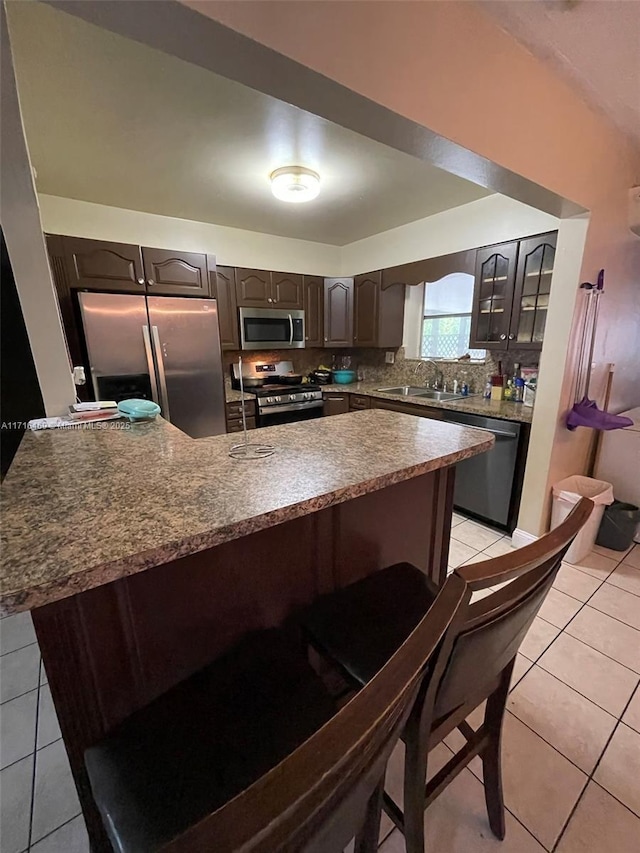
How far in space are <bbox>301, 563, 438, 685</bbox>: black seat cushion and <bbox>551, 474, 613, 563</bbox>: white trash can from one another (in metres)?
1.67

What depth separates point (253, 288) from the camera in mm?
3758

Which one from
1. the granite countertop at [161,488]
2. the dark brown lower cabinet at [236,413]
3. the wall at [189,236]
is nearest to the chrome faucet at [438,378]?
the wall at [189,236]

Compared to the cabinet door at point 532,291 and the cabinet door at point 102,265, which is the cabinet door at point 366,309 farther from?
the cabinet door at point 102,265

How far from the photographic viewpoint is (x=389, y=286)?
379cm

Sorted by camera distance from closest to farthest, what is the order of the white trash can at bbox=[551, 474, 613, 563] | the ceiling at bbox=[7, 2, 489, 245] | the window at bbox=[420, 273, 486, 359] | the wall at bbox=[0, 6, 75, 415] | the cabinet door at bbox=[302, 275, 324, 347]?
1. the ceiling at bbox=[7, 2, 489, 245]
2. the wall at bbox=[0, 6, 75, 415]
3. the white trash can at bbox=[551, 474, 613, 563]
4. the window at bbox=[420, 273, 486, 359]
5. the cabinet door at bbox=[302, 275, 324, 347]

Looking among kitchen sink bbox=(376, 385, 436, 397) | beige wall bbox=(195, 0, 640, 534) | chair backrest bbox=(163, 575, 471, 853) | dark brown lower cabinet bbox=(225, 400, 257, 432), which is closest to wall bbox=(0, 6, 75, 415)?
beige wall bbox=(195, 0, 640, 534)

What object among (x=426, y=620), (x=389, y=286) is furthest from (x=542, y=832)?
(x=389, y=286)

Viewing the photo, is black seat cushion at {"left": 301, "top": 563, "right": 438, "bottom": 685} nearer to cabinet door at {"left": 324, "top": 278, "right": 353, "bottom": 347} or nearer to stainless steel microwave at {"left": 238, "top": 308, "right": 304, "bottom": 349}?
stainless steel microwave at {"left": 238, "top": 308, "right": 304, "bottom": 349}

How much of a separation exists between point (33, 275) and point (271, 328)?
7.38ft

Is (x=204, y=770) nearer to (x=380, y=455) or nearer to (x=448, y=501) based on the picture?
(x=380, y=455)

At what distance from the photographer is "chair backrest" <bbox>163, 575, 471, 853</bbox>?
0.99ft

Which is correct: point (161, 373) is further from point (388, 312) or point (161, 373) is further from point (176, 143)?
point (388, 312)

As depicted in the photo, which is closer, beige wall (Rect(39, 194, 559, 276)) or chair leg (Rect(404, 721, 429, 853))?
chair leg (Rect(404, 721, 429, 853))

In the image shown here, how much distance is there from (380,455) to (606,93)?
2.10m
